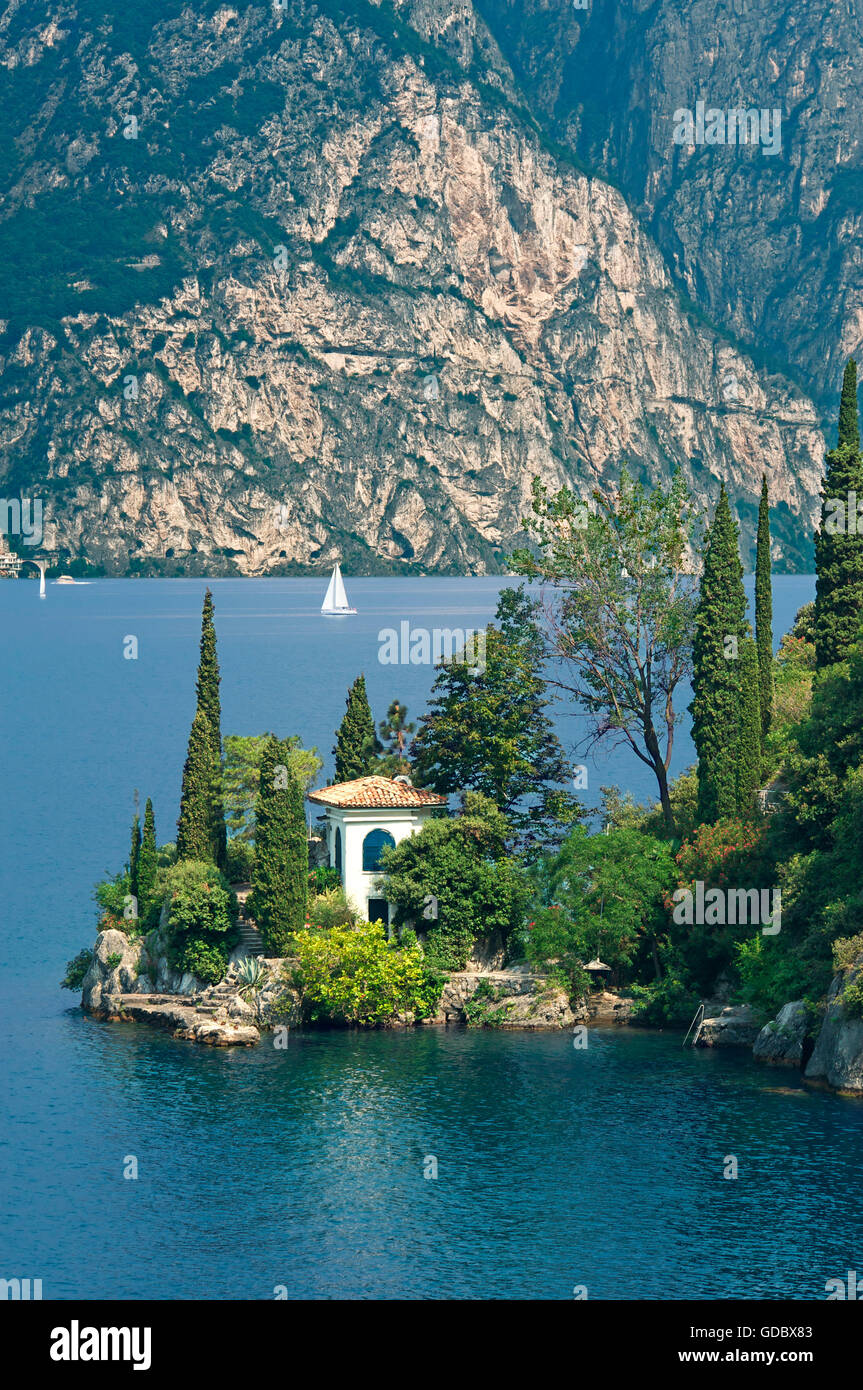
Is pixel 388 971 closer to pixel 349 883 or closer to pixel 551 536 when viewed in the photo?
pixel 349 883

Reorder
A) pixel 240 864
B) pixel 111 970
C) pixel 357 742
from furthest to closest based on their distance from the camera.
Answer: pixel 357 742 < pixel 240 864 < pixel 111 970

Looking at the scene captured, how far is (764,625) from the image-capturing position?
7756cm

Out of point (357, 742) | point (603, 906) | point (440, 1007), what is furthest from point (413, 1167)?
point (357, 742)

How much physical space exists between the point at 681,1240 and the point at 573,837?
86.3 ft

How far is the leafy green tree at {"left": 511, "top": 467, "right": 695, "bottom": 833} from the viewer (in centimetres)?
7750

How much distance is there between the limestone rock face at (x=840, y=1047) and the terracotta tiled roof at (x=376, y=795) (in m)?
20.6

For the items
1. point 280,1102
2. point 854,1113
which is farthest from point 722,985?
point 280,1102

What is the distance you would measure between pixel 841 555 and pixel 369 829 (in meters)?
22.8

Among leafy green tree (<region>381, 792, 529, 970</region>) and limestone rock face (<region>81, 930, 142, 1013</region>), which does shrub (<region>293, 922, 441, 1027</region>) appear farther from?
limestone rock face (<region>81, 930, 142, 1013</region>)

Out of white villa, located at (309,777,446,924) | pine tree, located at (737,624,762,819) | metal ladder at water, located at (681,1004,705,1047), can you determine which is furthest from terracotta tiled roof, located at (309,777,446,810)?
metal ladder at water, located at (681,1004,705,1047)

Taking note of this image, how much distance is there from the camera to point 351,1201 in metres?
49.3

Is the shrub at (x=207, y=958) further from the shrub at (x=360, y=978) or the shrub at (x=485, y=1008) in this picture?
the shrub at (x=485, y=1008)

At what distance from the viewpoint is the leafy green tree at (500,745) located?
245 feet

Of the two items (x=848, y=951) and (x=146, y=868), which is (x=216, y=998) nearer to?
(x=146, y=868)
